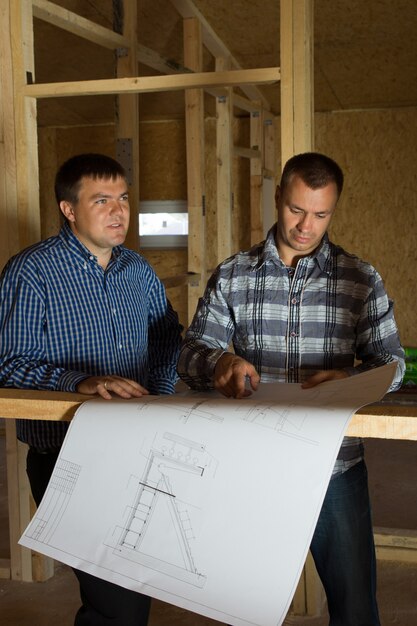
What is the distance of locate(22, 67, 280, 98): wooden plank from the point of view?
6.46ft

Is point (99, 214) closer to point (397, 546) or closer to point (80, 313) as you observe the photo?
point (80, 313)

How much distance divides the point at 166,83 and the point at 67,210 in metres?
0.56

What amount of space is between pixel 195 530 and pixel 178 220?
5.28 metres

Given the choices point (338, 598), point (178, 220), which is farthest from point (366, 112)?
point (338, 598)

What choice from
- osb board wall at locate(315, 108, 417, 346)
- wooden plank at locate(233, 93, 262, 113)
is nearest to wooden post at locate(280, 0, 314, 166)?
wooden plank at locate(233, 93, 262, 113)

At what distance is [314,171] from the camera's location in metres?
1.45

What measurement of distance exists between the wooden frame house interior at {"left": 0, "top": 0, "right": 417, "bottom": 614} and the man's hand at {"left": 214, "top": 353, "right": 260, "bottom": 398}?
0.31 meters

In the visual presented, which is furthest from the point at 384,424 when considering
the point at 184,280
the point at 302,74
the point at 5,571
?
the point at 184,280

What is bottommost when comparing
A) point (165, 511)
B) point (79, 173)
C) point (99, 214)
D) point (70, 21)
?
point (165, 511)

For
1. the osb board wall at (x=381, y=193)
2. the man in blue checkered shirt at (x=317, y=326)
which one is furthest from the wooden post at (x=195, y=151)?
the man in blue checkered shirt at (x=317, y=326)

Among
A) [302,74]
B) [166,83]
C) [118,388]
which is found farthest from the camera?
[166,83]

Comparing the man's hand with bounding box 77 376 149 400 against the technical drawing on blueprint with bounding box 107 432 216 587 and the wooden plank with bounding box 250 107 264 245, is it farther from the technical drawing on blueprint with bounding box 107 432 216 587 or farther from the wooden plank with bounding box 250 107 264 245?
the wooden plank with bounding box 250 107 264 245

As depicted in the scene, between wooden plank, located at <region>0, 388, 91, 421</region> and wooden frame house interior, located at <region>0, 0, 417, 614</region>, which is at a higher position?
wooden frame house interior, located at <region>0, 0, 417, 614</region>

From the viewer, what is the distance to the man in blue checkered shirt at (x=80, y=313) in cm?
153
